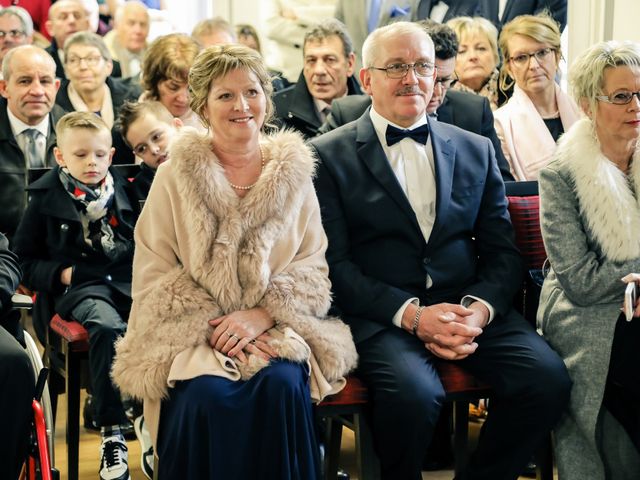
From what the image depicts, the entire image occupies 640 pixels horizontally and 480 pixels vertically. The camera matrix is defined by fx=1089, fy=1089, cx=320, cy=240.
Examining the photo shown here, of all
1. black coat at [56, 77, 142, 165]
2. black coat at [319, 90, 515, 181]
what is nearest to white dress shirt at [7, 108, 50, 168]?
black coat at [56, 77, 142, 165]

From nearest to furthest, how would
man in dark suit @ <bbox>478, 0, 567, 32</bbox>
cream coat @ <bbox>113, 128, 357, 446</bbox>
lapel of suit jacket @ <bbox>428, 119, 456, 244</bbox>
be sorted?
cream coat @ <bbox>113, 128, 357, 446</bbox>, lapel of suit jacket @ <bbox>428, 119, 456, 244</bbox>, man in dark suit @ <bbox>478, 0, 567, 32</bbox>

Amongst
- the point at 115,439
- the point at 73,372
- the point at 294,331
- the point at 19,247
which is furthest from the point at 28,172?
the point at 294,331

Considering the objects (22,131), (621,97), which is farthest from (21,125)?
(621,97)

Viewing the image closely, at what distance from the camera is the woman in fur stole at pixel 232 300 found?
9.21 feet

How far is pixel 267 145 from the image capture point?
10.4 feet

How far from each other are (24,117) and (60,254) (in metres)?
1.05

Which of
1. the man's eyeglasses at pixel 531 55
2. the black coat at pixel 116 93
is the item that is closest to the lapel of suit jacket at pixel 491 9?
the man's eyeglasses at pixel 531 55

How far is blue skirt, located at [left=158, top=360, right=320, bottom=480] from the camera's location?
278 cm

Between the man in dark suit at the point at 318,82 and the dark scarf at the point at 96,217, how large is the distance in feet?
3.83

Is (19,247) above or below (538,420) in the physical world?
above

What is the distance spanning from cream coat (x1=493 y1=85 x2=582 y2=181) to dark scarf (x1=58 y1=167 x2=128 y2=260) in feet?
5.15

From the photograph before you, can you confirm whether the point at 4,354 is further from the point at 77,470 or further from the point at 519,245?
the point at 519,245

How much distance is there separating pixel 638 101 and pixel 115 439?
193cm

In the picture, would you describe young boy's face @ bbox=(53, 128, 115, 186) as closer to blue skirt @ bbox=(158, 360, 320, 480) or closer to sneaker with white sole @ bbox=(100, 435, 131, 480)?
sneaker with white sole @ bbox=(100, 435, 131, 480)
